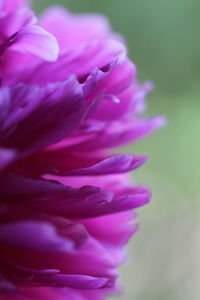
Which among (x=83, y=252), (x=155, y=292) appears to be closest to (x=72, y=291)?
(x=83, y=252)

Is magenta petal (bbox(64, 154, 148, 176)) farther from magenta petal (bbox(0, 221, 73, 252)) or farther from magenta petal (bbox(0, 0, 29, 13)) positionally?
magenta petal (bbox(0, 0, 29, 13))

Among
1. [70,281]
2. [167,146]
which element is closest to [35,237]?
[70,281]

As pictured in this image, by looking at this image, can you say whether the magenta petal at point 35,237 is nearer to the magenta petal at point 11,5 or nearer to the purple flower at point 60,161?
the purple flower at point 60,161

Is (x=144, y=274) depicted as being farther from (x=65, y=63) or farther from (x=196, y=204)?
(x=65, y=63)

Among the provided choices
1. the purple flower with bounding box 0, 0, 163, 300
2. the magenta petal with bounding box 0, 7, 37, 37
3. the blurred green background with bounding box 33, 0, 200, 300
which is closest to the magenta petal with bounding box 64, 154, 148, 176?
the purple flower with bounding box 0, 0, 163, 300

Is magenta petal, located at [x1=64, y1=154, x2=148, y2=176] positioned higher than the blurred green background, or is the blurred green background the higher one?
the blurred green background

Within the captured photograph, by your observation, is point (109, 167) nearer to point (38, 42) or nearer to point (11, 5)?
point (38, 42)

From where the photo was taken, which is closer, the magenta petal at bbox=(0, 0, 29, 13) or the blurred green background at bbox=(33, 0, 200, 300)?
the magenta petal at bbox=(0, 0, 29, 13)
